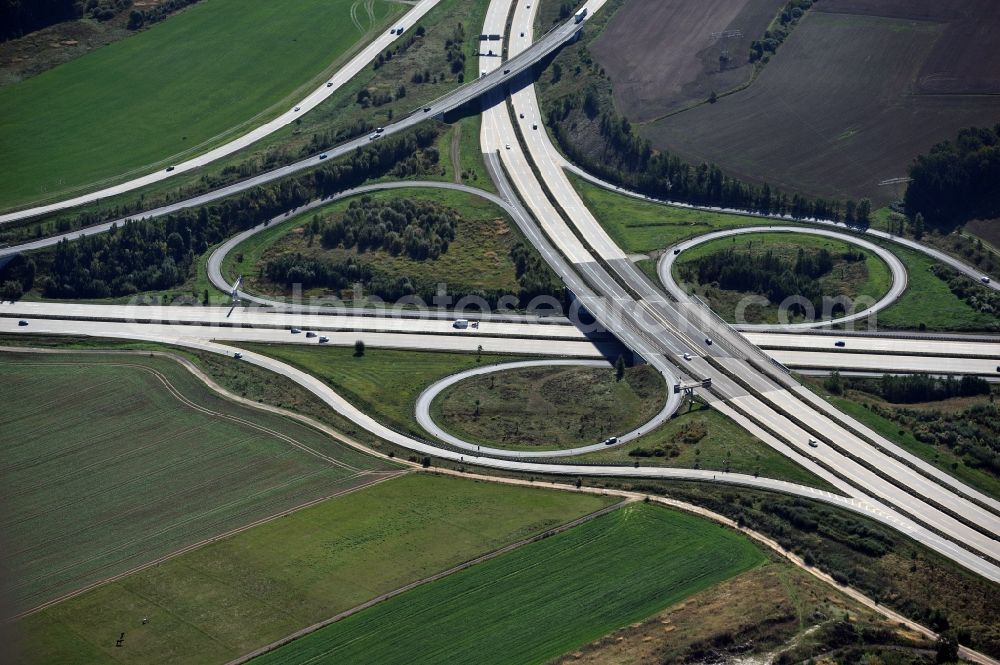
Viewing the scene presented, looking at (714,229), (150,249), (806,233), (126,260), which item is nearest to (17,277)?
(126,260)

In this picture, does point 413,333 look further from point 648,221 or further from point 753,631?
point 753,631

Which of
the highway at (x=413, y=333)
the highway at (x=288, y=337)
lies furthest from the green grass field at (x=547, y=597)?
the highway at (x=413, y=333)

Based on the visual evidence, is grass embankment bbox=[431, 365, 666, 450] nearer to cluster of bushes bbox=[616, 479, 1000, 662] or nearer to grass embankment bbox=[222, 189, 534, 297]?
cluster of bushes bbox=[616, 479, 1000, 662]

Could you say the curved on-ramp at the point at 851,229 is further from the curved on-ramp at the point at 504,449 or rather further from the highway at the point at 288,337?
the curved on-ramp at the point at 504,449

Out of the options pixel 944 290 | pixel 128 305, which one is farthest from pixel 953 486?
pixel 128 305

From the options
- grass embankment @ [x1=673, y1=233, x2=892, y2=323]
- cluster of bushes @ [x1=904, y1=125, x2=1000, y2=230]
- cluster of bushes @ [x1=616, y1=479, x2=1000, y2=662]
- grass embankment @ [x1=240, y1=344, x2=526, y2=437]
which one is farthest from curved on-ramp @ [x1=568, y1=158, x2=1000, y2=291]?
cluster of bushes @ [x1=616, y1=479, x2=1000, y2=662]

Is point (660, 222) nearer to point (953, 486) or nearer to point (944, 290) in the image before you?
point (944, 290)
